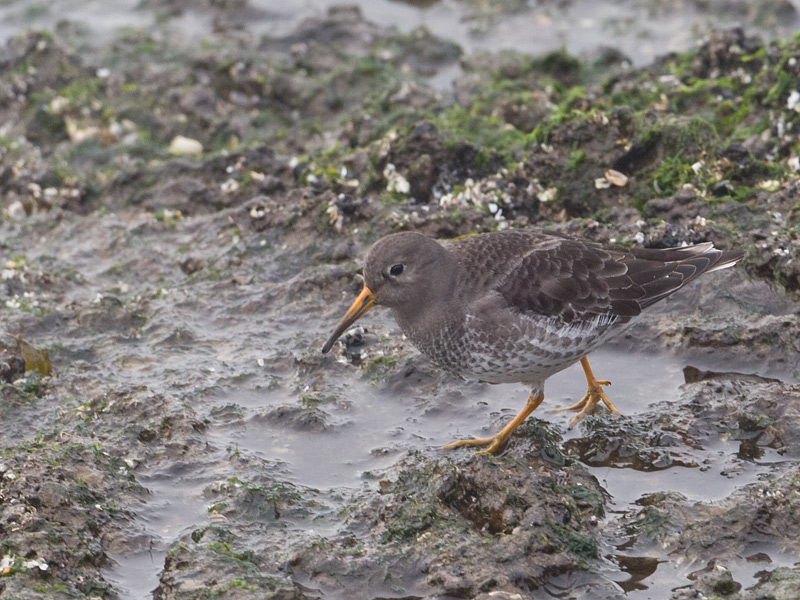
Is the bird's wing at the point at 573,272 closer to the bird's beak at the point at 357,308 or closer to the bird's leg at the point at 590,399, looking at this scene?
the bird's leg at the point at 590,399

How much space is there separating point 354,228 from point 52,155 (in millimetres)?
4371

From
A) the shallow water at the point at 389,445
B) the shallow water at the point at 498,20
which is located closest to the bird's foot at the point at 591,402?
the shallow water at the point at 389,445

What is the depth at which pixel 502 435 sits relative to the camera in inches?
252

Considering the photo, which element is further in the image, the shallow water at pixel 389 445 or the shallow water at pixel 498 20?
the shallow water at pixel 498 20

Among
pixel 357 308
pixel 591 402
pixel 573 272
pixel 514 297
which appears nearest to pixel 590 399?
pixel 591 402

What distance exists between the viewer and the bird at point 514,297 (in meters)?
6.16

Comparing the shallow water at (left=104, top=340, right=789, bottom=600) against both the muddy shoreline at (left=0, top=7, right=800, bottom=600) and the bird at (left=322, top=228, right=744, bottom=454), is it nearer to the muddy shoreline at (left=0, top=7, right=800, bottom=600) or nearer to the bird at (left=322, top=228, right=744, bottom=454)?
the muddy shoreline at (left=0, top=7, right=800, bottom=600)

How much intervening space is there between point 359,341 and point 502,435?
1.56m

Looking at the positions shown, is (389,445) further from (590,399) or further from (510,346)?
(590,399)

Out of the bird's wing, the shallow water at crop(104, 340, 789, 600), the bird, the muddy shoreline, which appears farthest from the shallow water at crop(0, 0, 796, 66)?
the shallow water at crop(104, 340, 789, 600)

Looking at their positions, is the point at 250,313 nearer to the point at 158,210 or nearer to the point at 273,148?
the point at 158,210

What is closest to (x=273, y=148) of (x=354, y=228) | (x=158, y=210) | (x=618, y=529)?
(x=158, y=210)

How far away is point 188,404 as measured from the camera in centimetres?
686

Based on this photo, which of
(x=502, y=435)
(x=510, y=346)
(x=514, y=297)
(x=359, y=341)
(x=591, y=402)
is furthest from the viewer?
(x=359, y=341)
